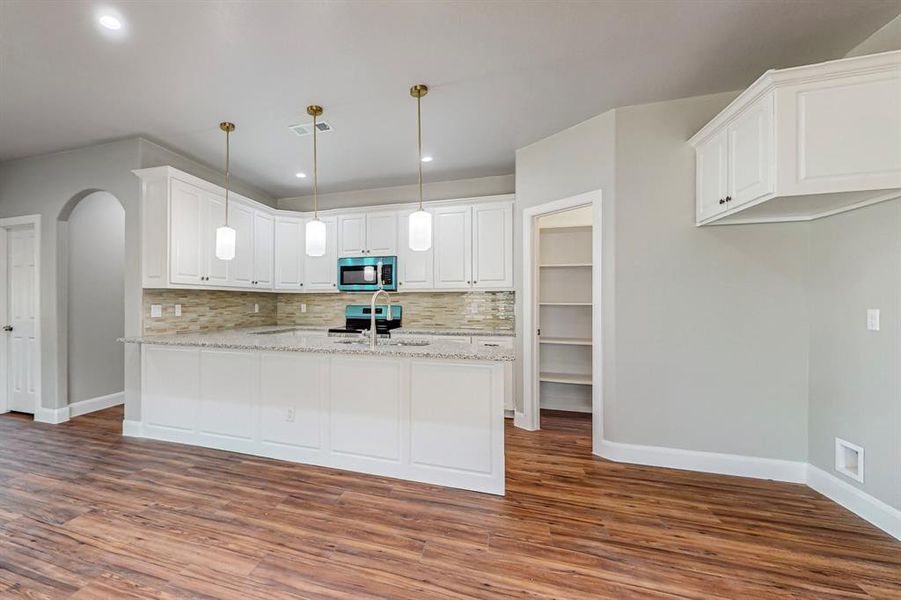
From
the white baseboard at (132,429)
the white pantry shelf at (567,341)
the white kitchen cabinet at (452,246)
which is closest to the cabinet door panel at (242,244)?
the white baseboard at (132,429)

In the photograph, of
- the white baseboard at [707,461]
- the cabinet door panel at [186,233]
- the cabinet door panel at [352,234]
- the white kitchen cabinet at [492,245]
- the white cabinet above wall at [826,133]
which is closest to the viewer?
the white cabinet above wall at [826,133]

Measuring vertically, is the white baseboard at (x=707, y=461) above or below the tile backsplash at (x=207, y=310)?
below

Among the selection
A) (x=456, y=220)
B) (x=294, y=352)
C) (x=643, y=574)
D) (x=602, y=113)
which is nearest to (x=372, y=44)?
(x=602, y=113)

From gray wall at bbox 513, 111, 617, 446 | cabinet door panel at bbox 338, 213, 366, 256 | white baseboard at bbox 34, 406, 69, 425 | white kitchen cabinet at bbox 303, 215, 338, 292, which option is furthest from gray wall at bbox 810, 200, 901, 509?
white baseboard at bbox 34, 406, 69, 425

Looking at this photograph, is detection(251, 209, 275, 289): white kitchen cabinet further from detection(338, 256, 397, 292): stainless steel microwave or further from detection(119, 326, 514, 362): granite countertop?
detection(119, 326, 514, 362): granite countertop

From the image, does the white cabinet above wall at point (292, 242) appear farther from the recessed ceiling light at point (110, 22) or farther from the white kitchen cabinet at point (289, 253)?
the recessed ceiling light at point (110, 22)

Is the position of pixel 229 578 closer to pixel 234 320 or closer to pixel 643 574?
pixel 643 574

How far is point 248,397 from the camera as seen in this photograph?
3.09 m

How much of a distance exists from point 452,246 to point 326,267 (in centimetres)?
176

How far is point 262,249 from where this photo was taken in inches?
185

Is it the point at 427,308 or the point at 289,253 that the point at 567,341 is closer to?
the point at 427,308

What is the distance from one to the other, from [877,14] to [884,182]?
0.94 meters

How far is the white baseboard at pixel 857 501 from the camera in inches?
79.0

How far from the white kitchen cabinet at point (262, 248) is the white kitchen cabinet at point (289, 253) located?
0.09 meters
